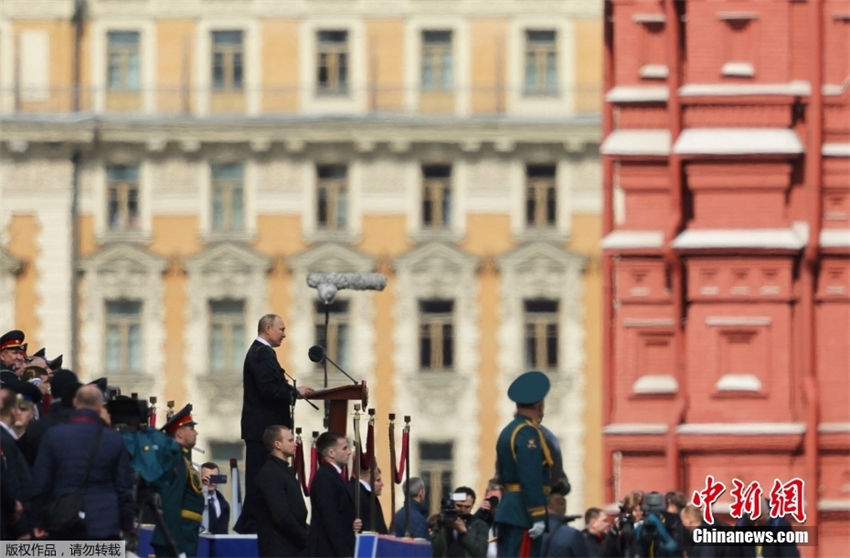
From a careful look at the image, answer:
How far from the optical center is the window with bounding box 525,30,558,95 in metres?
65.6

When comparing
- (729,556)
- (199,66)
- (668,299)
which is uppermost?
(199,66)

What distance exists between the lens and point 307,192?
65812mm

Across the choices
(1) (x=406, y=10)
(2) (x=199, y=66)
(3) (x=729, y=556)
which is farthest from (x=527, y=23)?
(3) (x=729, y=556)

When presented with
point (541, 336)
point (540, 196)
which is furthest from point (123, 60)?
point (541, 336)

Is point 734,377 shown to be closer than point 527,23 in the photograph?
Yes

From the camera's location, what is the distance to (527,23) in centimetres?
6594

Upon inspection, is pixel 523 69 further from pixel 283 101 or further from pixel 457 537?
pixel 457 537

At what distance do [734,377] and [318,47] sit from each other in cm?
3883

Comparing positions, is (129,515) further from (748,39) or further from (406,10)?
(406,10)

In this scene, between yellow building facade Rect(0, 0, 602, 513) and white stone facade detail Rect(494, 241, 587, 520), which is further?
yellow building facade Rect(0, 0, 602, 513)

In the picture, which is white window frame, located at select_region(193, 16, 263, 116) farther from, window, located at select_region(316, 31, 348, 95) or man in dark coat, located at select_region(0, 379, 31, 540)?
man in dark coat, located at select_region(0, 379, 31, 540)

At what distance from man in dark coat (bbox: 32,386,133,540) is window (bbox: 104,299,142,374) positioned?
45.1 meters

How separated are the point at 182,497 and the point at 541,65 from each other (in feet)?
140

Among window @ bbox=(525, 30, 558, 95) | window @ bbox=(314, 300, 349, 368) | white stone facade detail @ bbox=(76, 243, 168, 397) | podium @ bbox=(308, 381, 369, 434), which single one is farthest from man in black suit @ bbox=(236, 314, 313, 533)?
white stone facade detail @ bbox=(76, 243, 168, 397)
